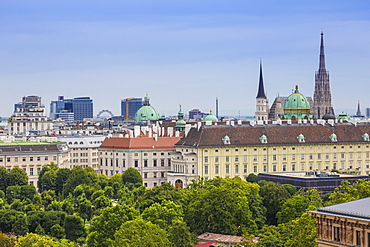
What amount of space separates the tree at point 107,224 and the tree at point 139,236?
17.0 feet

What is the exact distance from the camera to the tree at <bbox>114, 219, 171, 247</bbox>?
79.4 metres

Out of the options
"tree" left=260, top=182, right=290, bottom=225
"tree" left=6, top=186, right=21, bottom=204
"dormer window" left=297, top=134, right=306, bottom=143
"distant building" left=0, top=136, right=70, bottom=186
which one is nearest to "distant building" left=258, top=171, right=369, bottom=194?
"tree" left=260, top=182, right=290, bottom=225

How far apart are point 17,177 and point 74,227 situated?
189ft

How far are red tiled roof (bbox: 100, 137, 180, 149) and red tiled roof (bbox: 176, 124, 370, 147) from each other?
14.9 m

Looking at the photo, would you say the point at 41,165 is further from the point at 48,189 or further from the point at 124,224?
the point at 124,224

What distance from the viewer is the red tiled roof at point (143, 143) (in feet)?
601

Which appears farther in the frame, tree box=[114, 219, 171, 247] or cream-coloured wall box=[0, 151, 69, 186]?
cream-coloured wall box=[0, 151, 69, 186]

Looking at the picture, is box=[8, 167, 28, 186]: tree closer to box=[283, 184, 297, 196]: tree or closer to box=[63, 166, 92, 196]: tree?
box=[63, 166, 92, 196]: tree

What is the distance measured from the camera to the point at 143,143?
18438 centimetres

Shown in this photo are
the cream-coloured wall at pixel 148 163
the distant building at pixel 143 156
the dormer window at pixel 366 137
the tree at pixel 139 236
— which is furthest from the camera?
the distant building at pixel 143 156

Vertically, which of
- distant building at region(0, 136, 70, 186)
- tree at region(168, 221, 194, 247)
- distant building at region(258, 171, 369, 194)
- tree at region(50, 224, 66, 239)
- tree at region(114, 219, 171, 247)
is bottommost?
tree at region(50, 224, 66, 239)

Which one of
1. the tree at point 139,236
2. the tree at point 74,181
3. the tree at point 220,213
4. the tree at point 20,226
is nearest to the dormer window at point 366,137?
the tree at point 74,181

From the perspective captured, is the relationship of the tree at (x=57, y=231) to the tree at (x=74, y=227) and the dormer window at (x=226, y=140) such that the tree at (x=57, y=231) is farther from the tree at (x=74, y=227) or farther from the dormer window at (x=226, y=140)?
the dormer window at (x=226, y=140)

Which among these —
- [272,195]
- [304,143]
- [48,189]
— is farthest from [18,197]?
[304,143]
